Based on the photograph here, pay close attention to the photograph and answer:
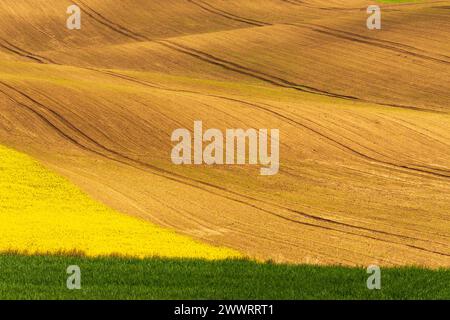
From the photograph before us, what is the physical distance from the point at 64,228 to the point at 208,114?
15405 millimetres

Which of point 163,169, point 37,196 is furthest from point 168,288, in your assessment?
point 163,169

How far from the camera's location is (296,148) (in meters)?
32.6

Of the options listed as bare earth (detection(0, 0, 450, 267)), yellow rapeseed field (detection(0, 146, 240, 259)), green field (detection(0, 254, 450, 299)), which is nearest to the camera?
green field (detection(0, 254, 450, 299))

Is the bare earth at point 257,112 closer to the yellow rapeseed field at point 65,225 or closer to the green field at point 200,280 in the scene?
the yellow rapeseed field at point 65,225

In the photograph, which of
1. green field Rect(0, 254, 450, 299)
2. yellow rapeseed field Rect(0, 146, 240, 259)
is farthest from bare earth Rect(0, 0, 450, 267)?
green field Rect(0, 254, 450, 299)

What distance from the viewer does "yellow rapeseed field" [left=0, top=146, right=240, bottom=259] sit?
61.4 feet

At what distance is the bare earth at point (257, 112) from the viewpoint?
23.9m

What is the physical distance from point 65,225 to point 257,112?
16.5 metres

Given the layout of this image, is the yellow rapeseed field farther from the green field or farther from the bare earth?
the green field

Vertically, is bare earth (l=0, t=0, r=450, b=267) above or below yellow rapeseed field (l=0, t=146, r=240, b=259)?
above

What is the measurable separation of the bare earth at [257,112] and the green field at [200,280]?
134 inches

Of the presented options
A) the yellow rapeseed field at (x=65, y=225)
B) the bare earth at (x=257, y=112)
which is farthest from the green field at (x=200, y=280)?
the bare earth at (x=257, y=112)

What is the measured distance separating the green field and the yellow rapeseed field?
1.91 meters

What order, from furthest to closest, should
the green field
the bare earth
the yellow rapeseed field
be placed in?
the bare earth < the yellow rapeseed field < the green field
